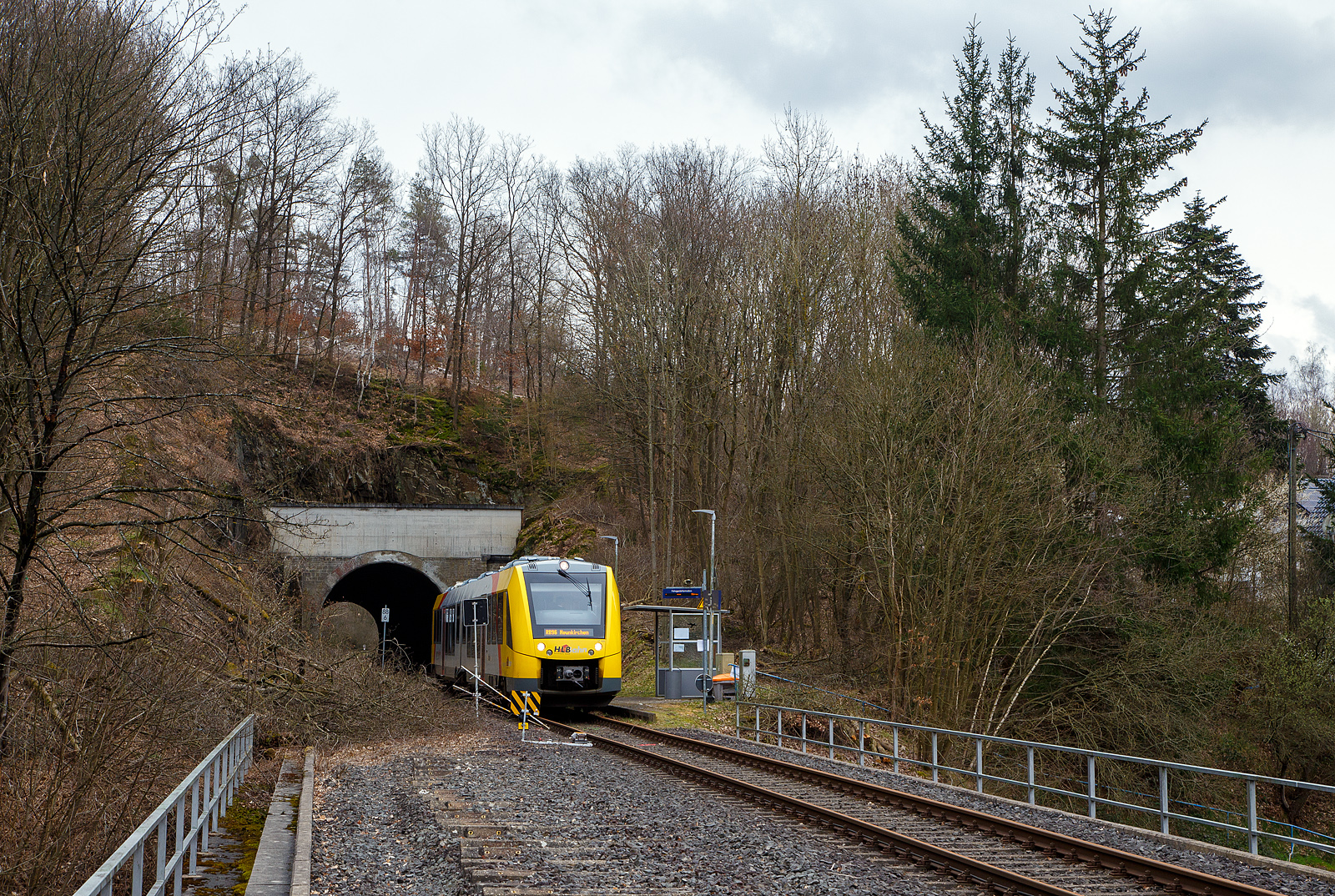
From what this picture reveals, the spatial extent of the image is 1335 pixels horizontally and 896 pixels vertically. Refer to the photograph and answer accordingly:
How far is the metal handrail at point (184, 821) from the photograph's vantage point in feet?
16.4

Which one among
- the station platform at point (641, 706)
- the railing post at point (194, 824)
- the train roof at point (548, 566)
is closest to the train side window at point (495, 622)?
the train roof at point (548, 566)

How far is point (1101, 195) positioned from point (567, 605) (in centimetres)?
1559

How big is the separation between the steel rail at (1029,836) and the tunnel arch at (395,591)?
24.1 m

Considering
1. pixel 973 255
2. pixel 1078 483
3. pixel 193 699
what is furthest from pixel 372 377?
pixel 193 699

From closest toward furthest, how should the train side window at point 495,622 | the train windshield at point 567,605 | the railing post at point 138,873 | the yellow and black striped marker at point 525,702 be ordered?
the railing post at point 138,873, the yellow and black striped marker at point 525,702, the train windshield at point 567,605, the train side window at point 495,622

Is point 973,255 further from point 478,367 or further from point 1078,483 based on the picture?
point 478,367

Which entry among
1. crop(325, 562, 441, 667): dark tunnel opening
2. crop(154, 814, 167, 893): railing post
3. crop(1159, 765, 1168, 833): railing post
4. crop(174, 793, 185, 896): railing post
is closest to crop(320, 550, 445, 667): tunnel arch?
crop(325, 562, 441, 667): dark tunnel opening

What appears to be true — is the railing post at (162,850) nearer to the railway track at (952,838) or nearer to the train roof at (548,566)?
the railway track at (952,838)

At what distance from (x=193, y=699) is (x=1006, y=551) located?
1650cm

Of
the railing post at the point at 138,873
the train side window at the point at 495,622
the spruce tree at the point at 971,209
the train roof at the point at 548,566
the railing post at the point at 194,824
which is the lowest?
the railing post at the point at 194,824

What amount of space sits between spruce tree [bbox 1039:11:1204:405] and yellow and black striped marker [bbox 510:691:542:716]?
13745mm

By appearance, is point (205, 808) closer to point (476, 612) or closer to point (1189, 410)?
point (476, 612)

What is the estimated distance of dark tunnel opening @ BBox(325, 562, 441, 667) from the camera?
4116 cm

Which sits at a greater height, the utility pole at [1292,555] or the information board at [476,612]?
the utility pole at [1292,555]
